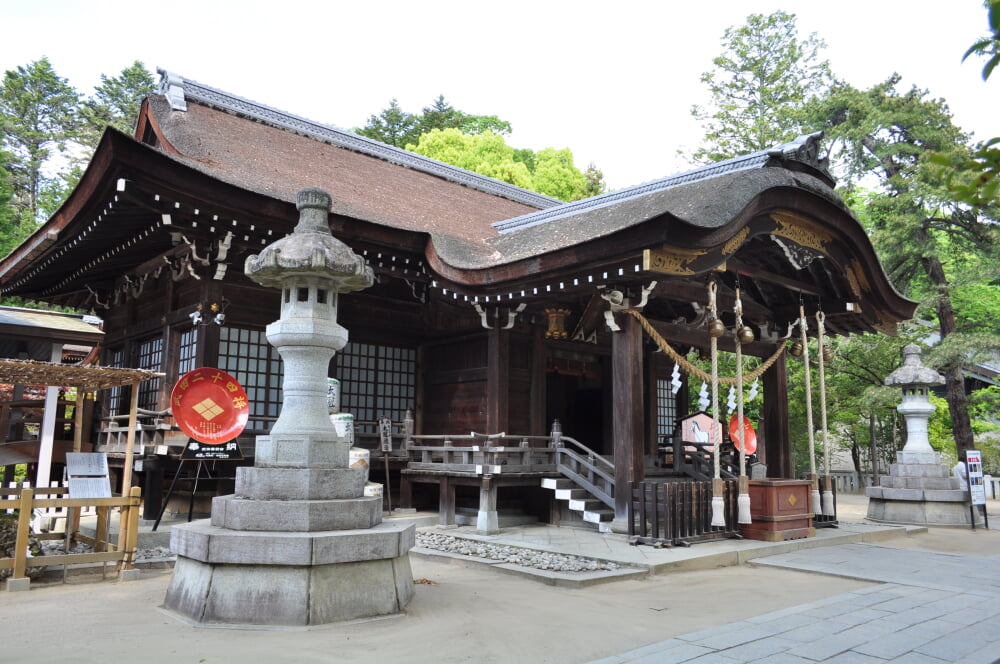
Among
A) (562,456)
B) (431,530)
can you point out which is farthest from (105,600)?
(562,456)

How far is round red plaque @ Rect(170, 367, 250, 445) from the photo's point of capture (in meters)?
9.02

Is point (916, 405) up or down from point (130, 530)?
up

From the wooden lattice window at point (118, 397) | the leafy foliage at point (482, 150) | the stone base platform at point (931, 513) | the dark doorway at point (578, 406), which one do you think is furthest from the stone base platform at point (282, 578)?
the leafy foliage at point (482, 150)

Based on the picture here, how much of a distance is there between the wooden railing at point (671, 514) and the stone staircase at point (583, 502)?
857mm

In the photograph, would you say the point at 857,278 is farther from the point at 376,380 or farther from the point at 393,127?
the point at 393,127

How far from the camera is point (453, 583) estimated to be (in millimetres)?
6953

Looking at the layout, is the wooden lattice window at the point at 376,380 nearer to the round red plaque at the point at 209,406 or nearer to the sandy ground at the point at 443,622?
the round red plaque at the point at 209,406

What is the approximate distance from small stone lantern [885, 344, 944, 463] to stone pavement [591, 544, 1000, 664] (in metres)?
6.93

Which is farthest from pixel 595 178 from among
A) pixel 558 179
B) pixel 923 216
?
pixel 923 216

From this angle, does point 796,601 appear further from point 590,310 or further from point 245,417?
point 245,417

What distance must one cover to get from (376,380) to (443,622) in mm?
8011

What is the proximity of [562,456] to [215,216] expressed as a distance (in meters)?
6.23

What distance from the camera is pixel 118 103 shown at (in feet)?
118

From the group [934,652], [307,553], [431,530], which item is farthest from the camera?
[431,530]
